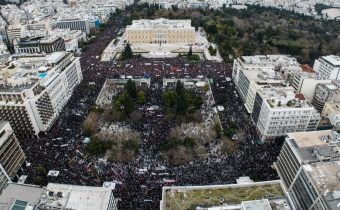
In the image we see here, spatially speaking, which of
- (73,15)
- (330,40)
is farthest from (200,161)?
(73,15)

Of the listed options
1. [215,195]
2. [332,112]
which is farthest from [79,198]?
[332,112]

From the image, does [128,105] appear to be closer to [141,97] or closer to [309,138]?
[141,97]

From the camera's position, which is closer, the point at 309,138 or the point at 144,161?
the point at 309,138

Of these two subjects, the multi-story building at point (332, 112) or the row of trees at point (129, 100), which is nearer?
the multi-story building at point (332, 112)

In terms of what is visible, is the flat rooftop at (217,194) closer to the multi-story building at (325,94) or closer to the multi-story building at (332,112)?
the multi-story building at (332,112)

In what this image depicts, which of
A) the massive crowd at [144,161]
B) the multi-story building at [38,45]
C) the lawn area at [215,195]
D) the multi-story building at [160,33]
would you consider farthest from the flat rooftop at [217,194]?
the multi-story building at [160,33]

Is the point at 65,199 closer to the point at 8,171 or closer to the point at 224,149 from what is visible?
the point at 8,171
